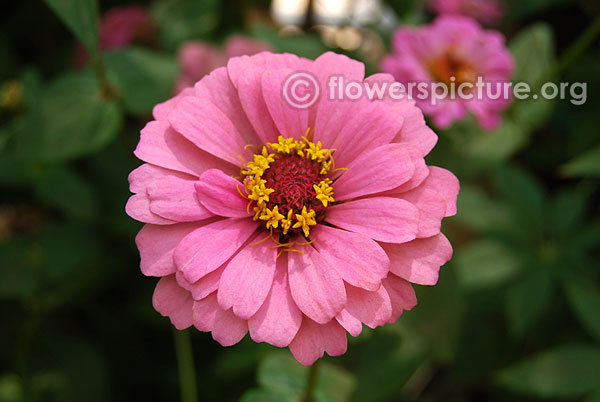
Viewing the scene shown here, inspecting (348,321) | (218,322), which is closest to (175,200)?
(218,322)

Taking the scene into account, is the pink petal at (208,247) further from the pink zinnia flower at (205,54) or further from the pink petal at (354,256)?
the pink zinnia flower at (205,54)

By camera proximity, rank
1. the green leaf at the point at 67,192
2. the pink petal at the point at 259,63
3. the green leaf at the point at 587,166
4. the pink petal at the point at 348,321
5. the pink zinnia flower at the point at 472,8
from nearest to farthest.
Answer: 1. the pink petal at the point at 348,321
2. the pink petal at the point at 259,63
3. the green leaf at the point at 587,166
4. the green leaf at the point at 67,192
5. the pink zinnia flower at the point at 472,8

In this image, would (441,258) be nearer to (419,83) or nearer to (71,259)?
(419,83)

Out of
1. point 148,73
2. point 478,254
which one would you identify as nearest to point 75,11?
point 148,73

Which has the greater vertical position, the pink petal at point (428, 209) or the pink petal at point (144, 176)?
the pink petal at point (428, 209)

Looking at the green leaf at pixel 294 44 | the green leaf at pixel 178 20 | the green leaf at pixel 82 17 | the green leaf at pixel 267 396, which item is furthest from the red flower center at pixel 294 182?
the green leaf at pixel 178 20

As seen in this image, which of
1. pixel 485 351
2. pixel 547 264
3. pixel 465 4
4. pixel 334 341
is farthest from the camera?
pixel 465 4
